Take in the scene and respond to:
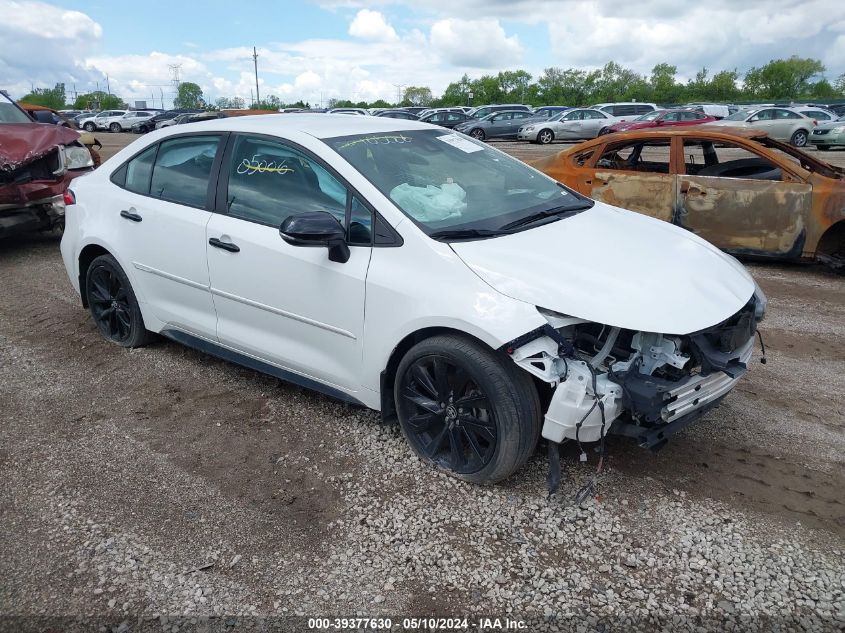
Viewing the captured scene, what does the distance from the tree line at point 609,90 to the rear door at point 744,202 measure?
66.9 metres

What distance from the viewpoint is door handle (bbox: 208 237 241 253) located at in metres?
3.78

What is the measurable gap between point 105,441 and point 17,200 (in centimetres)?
499

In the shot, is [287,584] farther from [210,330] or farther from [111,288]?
[111,288]

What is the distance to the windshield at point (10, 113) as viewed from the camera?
27.2 ft

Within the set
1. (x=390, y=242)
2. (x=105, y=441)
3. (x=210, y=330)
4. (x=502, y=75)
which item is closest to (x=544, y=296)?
(x=390, y=242)

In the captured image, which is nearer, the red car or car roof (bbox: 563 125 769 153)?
car roof (bbox: 563 125 769 153)

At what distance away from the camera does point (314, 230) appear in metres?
3.17

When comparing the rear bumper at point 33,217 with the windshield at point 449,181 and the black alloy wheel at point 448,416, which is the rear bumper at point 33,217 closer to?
the windshield at point 449,181

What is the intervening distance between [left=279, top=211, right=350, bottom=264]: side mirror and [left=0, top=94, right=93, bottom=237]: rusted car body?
5704mm

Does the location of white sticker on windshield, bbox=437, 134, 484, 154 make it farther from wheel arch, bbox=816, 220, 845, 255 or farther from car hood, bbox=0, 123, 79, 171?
car hood, bbox=0, 123, 79, 171

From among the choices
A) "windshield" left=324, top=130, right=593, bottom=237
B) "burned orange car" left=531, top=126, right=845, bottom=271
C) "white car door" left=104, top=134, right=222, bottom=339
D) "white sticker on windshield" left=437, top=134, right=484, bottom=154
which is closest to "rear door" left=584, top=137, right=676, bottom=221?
"burned orange car" left=531, top=126, right=845, bottom=271

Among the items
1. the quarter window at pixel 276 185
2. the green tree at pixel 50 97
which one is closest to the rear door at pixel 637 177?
the quarter window at pixel 276 185

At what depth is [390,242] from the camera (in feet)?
10.7

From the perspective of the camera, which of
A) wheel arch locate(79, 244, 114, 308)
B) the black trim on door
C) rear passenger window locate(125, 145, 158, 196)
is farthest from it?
wheel arch locate(79, 244, 114, 308)
